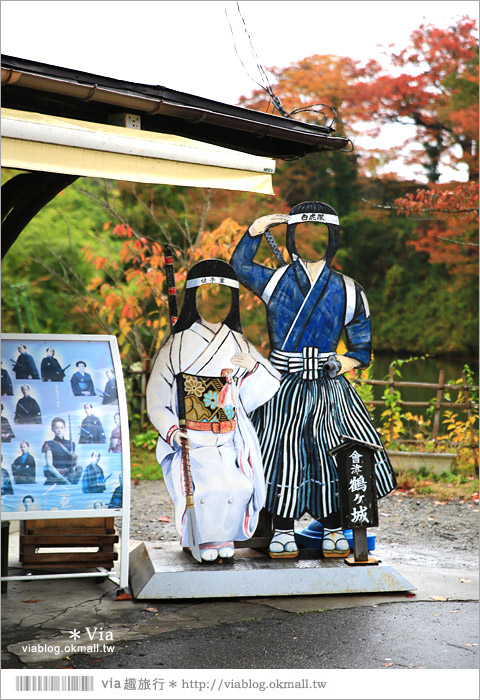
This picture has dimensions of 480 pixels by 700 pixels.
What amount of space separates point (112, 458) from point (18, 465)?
0.59 m

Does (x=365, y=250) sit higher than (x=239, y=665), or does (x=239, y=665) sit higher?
(x=365, y=250)

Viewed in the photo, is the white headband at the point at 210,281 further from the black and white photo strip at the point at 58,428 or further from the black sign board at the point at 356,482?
the black sign board at the point at 356,482

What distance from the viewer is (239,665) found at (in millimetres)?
4270

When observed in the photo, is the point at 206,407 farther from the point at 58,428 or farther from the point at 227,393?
the point at 58,428

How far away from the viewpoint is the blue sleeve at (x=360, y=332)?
19.9 ft

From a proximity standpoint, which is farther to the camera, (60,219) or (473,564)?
(60,219)

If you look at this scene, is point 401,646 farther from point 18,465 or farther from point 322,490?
point 18,465

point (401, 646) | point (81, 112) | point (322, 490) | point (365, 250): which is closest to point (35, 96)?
point (81, 112)

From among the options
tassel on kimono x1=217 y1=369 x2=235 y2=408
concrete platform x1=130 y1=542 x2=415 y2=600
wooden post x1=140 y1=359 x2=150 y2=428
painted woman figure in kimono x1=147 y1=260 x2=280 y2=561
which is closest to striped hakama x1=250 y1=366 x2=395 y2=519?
painted woman figure in kimono x1=147 y1=260 x2=280 y2=561

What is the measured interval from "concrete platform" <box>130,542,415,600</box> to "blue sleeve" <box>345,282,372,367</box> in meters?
1.55

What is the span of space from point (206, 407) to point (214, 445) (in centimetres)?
28

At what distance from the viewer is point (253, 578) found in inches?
213

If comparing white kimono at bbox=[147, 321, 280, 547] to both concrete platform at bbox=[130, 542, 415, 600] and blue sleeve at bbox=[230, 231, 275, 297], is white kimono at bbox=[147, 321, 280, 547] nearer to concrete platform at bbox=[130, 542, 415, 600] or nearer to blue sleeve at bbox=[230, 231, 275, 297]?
concrete platform at bbox=[130, 542, 415, 600]

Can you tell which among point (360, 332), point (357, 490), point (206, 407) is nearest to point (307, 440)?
point (357, 490)
